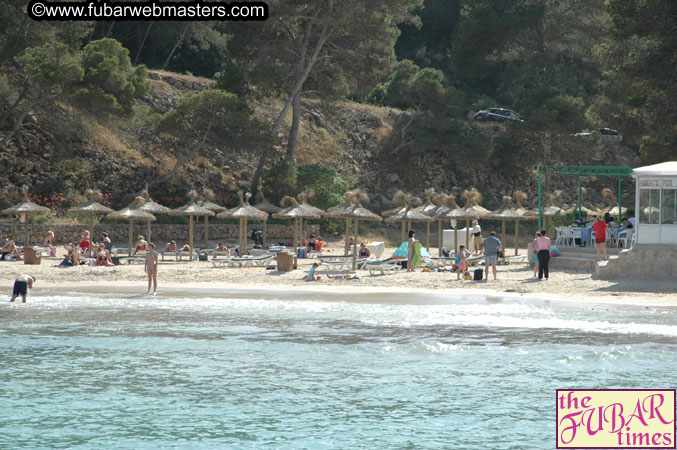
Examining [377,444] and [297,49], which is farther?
[297,49]

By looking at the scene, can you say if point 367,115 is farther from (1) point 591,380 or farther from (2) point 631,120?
(1) point 591,380

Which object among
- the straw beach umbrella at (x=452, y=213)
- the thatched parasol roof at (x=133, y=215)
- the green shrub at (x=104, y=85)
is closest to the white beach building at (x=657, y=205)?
the straw beach umbrella at (x=452, y=213)

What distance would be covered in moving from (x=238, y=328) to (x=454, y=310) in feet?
15.6

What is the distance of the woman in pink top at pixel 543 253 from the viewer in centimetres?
2053

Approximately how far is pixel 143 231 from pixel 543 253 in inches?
674

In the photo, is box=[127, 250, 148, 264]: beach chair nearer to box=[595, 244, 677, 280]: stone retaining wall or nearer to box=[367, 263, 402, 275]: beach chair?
box=[367, 263, 402, 275]: beach chair

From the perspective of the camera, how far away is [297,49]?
38.4 meters

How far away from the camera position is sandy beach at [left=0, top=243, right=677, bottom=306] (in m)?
19.0

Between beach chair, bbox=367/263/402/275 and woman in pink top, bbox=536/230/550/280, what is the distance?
4.28 meters

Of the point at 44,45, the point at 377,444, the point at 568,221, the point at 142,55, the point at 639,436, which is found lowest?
the point at 377,444

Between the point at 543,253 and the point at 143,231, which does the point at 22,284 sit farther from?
the point at 143,231

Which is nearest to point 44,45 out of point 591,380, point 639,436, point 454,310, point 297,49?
point 297,49

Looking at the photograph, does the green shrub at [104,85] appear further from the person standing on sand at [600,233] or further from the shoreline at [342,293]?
the person standing on sand at [600,233]

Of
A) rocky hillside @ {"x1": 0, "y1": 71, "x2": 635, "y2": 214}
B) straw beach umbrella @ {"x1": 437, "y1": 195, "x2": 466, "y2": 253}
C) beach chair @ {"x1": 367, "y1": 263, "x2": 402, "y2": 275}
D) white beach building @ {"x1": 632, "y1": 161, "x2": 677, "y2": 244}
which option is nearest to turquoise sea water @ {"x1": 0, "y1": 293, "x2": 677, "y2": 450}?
white beach building @ {"x1": 632, "y1": 161, "x2": 677, "y2": 244}
